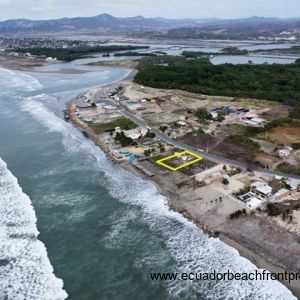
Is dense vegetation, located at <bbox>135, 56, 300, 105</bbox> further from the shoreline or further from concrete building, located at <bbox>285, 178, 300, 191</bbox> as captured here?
the shoreline

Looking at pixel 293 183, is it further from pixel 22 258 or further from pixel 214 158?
pixel 22 258

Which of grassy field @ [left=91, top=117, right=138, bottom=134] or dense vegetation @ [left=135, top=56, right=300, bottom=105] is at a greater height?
dense vegetation @ [left=135, top=56, right=300, bottom=105]

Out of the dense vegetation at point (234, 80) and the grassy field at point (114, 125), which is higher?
the dense vegetation at point (234, 80)

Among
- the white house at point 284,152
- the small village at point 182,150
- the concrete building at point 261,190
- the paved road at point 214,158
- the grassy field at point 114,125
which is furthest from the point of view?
the grassy field at point 114,125

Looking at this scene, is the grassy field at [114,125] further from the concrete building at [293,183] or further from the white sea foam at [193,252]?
the concrete building at [293,183]

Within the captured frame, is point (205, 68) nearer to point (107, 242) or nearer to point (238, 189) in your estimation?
point (238, 189)

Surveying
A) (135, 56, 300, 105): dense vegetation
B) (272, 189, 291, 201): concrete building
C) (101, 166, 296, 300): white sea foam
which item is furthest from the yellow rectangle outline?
(135, 56, 300, 105): dense vegetation

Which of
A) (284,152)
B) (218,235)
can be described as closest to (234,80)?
(284,152)

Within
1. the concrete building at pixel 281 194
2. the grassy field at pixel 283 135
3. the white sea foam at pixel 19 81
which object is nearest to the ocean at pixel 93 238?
the concrete building at pixel 281 194
